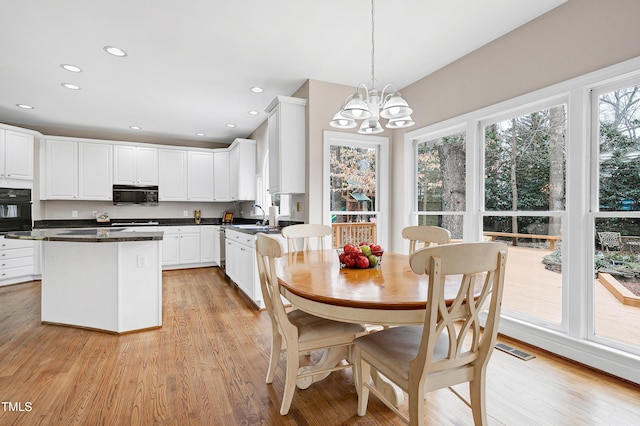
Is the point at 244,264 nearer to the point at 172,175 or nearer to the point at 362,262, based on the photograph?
the point at 362,262

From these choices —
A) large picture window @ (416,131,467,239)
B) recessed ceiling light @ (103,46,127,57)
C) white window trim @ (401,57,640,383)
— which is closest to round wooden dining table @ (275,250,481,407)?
white window trim @ (401,57,640,383)

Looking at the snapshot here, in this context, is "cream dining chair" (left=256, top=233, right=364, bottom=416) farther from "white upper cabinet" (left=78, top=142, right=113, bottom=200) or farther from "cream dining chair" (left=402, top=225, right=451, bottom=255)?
"white upper cabinet" (left=78, top=142, right=113, bottom=200)

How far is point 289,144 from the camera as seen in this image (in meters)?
3.87

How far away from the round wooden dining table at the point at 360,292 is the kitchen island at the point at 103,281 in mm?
1815

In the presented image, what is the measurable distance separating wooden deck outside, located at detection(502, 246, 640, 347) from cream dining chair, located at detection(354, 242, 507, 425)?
150 centimetres

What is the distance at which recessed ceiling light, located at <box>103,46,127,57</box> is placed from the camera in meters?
3.06

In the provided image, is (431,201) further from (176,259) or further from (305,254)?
(176,259)

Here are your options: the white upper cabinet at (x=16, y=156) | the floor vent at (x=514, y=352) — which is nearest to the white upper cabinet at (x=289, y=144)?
the floor vent at (x=514, y=352)

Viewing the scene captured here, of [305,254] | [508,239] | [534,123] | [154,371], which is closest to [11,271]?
[154,371]

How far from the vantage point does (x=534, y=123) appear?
2.76 metres

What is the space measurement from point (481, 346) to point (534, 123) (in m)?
2.24

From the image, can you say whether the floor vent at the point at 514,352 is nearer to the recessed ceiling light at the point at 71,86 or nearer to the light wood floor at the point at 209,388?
the light wood floor at the point at 209,388

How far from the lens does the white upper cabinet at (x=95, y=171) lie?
569 centimetres

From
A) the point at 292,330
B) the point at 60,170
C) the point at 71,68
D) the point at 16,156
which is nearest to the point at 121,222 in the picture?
the point at 60,170
